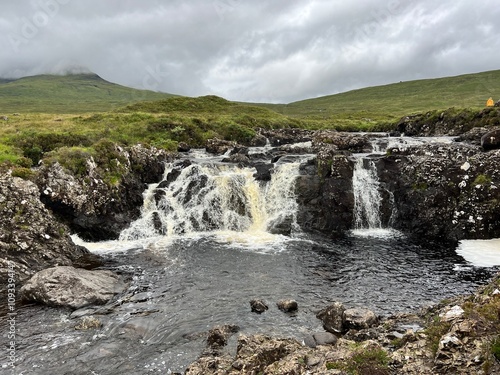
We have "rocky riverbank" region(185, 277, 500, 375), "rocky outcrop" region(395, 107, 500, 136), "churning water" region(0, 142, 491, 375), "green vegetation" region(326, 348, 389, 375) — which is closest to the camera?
"rocky riverbank" region(185, 277, 500, 375)

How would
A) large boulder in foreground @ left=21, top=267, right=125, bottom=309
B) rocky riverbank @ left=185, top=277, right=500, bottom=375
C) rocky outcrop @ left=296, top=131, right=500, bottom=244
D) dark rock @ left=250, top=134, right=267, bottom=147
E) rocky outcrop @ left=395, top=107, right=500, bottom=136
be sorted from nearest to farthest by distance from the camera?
rocky riverbank @ left=185, top=277, right=500, bottom=375
large boulder in foreground @ left=21, top=267, right=125, bottom=309
rocky outcrop @ left=296, top=131, right=500, bottom=244
rocky outcrop @ left=395, top=107, right=500, bottom=136
dark rock @ left=250, top=134, right=267, bottom=147

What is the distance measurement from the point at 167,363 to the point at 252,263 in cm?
1288

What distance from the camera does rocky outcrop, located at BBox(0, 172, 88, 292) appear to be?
24688mm

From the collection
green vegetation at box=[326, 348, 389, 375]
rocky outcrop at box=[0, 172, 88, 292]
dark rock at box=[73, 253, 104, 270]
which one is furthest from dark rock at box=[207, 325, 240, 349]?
rocky outcrop at box=[0, 172, 88, 292]

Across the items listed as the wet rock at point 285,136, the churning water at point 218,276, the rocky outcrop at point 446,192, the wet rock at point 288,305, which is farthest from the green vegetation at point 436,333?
the wet rock at point 285,136

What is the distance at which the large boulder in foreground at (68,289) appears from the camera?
67.3ft

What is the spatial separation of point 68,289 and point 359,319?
16.8 m

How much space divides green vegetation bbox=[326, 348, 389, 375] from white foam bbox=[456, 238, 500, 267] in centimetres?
1918

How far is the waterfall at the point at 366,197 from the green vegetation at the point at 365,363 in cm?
2608

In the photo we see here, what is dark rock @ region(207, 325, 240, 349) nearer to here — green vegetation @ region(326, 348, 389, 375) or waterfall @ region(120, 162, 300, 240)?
green vegetation @ region(326, 348, 389, 375)

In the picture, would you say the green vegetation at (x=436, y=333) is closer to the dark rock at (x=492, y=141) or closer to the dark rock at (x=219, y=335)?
the dark rock at (x=219, y=335)

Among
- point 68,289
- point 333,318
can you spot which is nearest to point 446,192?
point 333,318

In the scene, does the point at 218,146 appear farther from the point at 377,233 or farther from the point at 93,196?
the point at 377,233

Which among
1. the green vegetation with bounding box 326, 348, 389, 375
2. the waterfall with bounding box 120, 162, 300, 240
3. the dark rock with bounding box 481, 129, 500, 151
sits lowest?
the green vegetation with bounding box 326, 348, 389, 375
